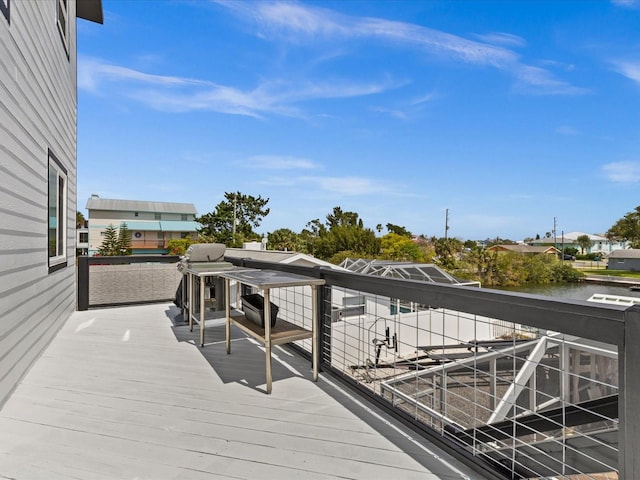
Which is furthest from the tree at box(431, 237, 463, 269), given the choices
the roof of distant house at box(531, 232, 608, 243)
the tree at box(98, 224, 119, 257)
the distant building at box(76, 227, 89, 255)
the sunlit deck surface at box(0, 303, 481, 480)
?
the roof of distant house at box(531, 232, 608, 243)

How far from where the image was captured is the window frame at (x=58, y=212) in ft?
12.2

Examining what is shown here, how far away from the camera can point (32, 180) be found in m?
3.04

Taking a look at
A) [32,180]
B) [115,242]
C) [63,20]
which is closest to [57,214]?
[32,180]

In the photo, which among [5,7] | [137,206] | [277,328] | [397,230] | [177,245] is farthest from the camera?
[397,230]

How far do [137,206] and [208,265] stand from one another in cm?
2798

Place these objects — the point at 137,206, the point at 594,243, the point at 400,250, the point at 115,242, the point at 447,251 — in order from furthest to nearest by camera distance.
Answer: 1. the point at 594,243
2. the point at 447,251
3. the point at 137,206
4. the point at 400,250
5. the point at 115,242

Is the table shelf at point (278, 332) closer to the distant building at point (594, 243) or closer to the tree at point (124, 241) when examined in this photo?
the tree at point (124, 241)

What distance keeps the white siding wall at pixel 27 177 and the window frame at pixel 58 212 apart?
0.13 meters

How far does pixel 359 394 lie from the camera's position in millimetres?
2314

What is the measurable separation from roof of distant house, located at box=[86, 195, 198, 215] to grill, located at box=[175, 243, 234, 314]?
26.5m

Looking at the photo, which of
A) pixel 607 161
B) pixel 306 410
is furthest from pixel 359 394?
pixel 607 161

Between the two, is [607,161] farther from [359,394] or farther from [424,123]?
[359,394]

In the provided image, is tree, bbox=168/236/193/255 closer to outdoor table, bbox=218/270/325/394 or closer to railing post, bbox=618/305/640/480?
outdoor table, bbox=218/270/325/394

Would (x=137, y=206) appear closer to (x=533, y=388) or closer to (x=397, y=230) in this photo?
(x=397, y=230)
